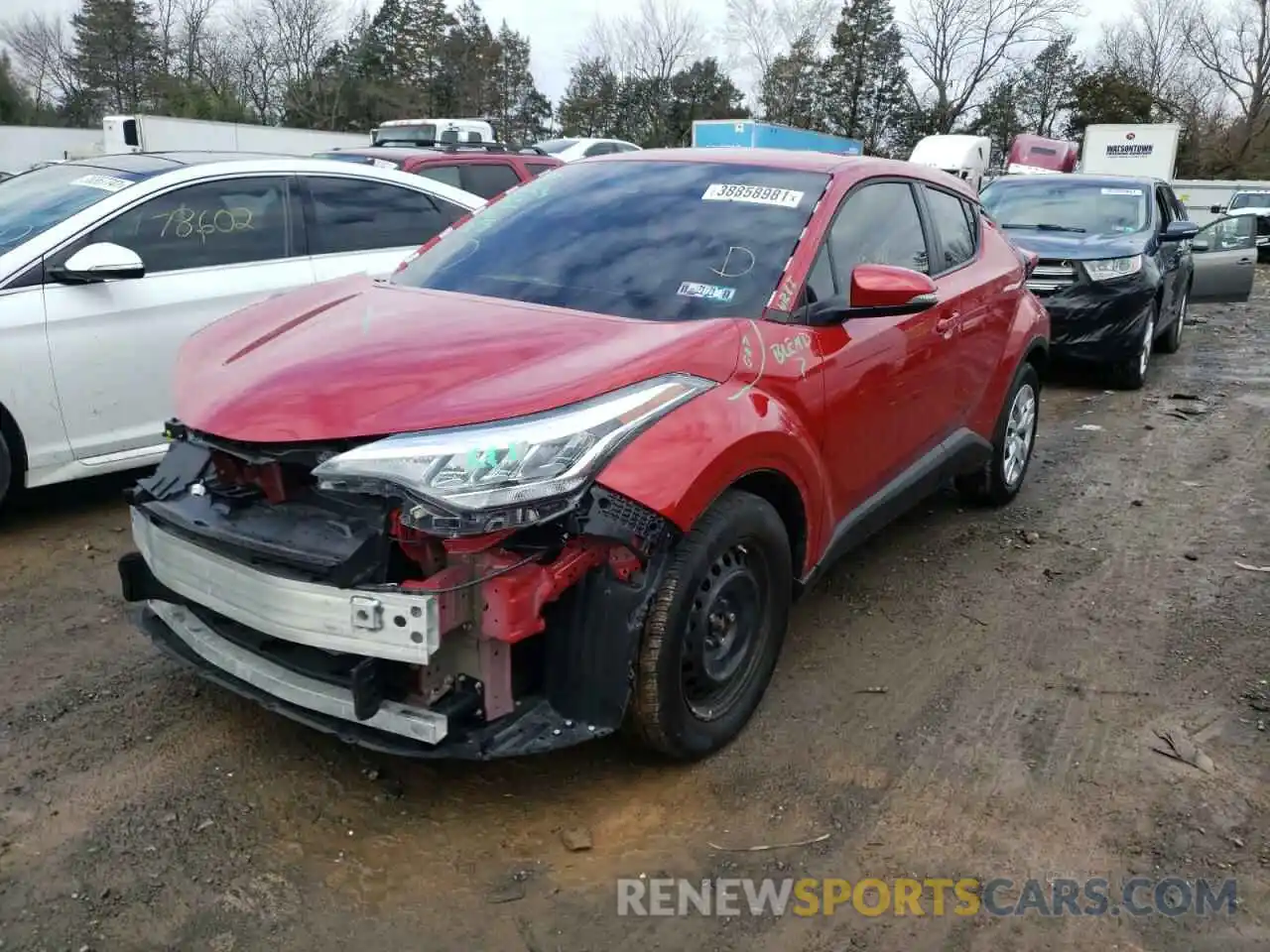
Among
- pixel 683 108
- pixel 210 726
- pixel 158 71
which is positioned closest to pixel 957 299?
pixel 210 726

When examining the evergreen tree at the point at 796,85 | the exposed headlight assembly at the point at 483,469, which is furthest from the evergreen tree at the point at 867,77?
the exposed headlight assembly at the point at 483,469

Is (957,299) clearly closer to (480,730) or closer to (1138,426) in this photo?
(480,730)

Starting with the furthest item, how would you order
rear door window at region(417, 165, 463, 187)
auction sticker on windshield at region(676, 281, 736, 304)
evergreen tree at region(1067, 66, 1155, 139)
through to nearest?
evergreen tree at region(1067, 66, 1155, 139) → rear door window at region(417, 165, 463, 187) → auction sticker on windshield at region(676, 281, 736, 304)

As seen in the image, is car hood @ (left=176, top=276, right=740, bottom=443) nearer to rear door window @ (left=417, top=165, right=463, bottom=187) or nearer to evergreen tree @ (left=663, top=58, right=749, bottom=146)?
rear door window @ (left=417, top=165, right=463, bottom=187)

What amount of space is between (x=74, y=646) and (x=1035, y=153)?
2581 centimetres

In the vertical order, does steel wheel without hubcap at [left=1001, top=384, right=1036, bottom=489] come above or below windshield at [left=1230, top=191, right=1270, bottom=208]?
below

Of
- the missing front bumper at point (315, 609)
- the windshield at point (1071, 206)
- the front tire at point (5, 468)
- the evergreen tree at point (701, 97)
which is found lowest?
the front tire at point (5, 468)

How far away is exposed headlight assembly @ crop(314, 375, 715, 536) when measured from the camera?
2.41m

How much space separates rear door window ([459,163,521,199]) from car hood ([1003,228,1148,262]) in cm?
442

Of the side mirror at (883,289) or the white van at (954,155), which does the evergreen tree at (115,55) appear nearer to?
the white van at (954,155)

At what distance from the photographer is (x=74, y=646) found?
3.74m

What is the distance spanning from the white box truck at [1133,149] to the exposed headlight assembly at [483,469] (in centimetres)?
2835

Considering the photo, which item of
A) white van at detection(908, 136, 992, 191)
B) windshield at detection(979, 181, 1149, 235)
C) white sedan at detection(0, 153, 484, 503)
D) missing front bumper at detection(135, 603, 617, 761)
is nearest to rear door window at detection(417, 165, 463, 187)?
white sedan at detection(0, 153, 484, 503)

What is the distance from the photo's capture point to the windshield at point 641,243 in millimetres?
3348
